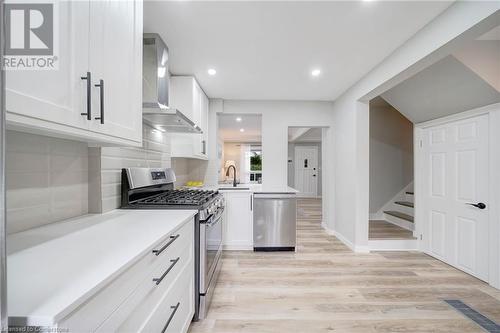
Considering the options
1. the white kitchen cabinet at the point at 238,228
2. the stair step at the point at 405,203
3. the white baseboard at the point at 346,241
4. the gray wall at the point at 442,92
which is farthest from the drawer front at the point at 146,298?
the stair step at the point at 405,203

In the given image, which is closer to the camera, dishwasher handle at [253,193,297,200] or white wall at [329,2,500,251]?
white wall at [329,2,500,251]

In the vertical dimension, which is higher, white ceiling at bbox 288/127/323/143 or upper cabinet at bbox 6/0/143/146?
white ceiling at bbox 288/127/323/143

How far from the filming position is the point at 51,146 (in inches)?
50.9

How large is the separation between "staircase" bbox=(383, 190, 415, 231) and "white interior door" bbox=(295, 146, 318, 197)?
4.70 m

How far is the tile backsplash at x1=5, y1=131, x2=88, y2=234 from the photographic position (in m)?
1.09

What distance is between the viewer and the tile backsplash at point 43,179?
1.09 metres

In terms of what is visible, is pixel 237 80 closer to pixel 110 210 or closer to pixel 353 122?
pixel 353 122

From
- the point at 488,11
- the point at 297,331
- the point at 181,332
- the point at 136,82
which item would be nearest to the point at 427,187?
the point at 488,11

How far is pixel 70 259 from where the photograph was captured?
0.83 metres

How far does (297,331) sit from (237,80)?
120 inches

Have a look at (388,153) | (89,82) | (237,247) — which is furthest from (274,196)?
(388,153)

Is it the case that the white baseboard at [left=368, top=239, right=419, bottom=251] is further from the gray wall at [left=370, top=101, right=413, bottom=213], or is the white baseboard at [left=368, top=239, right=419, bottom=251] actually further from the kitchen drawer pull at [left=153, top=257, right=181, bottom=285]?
the kitchen drawer pull at [left=153, top=257, right=181, bottom=285]

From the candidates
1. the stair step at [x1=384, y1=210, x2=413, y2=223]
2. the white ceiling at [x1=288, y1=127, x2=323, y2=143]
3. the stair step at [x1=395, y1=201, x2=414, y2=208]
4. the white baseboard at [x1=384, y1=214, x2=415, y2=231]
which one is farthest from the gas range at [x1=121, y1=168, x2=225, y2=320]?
the white ceiling at [x1=288, y1=127, x2=323, y2=143]

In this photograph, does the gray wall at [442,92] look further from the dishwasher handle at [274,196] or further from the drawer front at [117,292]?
the drawer front at [117,292]
